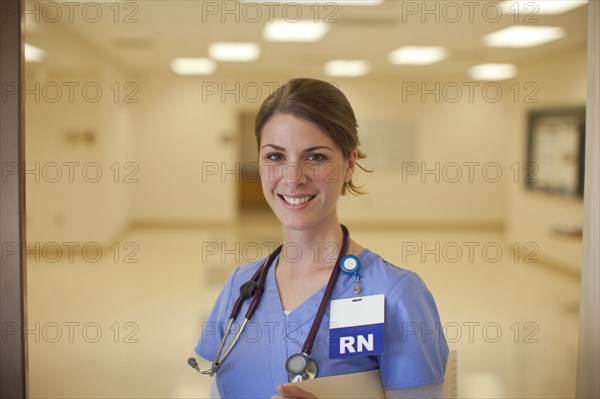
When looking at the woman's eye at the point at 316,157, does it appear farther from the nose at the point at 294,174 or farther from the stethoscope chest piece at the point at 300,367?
the stethoscope chest piece at the point at 300,367

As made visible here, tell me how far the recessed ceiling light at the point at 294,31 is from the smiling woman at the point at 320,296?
10.8ft

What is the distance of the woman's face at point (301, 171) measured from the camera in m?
1.22

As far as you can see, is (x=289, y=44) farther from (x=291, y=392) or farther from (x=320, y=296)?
(x=291, y=392)

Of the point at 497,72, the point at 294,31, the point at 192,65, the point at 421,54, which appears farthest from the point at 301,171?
the point at 497,72

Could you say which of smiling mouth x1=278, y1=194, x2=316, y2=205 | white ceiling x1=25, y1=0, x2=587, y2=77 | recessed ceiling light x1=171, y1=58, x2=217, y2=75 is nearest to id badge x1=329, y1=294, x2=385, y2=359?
smiling mouth x1=278, y1=194, x2=316, y2=205

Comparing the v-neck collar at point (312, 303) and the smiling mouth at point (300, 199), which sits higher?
the smiling mouth at point (300, 199)

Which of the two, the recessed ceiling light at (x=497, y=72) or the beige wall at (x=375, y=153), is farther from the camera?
the beige wall at (x=375, y=153)

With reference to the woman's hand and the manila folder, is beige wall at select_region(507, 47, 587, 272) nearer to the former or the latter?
the manila folder

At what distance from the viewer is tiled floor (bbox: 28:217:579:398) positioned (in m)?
2.77

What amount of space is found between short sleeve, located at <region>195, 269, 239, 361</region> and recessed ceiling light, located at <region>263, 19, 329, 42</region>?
3241 millimetres

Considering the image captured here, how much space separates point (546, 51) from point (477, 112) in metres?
3.15

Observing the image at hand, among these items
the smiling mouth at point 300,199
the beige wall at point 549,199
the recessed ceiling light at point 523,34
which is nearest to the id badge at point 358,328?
the smiling mouth at point 300,199

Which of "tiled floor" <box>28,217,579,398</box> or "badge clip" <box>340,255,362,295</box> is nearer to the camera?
"badge clip" <box>340,255,362,295</box>

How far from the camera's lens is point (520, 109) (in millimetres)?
7969
